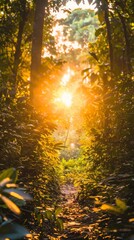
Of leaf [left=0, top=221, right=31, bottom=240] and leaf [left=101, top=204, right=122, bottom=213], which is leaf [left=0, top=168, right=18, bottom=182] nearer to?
leaf [left=0, top=221, right=31, bottom=240]

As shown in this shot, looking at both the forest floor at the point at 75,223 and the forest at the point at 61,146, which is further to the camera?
the forest floor at the point at 75,223

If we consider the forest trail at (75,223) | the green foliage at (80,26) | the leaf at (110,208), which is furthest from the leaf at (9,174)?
the green foliage at (80,26)

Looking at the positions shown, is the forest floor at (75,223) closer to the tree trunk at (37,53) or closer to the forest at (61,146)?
the forest at (61,146)

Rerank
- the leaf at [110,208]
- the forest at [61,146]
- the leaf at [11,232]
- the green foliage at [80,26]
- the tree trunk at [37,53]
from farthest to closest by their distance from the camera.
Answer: the green foliage at [80,26] → the tree trunk at [37,53] → the forest at [61,146] → the leaf at [110,208] → the leaf at [11,232]

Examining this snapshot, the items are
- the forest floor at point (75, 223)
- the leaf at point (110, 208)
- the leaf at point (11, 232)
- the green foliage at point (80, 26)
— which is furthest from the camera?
the green foliage at point (80, 26)

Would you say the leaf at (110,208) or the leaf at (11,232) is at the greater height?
the leaf at (110,208)

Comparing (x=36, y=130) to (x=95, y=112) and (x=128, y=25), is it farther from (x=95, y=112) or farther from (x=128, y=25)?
(x=128, y=25)

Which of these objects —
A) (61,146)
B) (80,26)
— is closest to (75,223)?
(61,146)

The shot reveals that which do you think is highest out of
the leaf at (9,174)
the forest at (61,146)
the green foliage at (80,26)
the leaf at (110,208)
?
the green foliage at (80,26)

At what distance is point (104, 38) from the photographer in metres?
7.51

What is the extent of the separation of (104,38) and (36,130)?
4.65 meters

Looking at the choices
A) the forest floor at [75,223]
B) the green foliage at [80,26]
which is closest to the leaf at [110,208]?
the forest floor at [75,223]

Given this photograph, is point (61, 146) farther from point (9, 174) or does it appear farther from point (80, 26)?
point (80, 26)

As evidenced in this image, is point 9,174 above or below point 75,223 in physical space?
below
